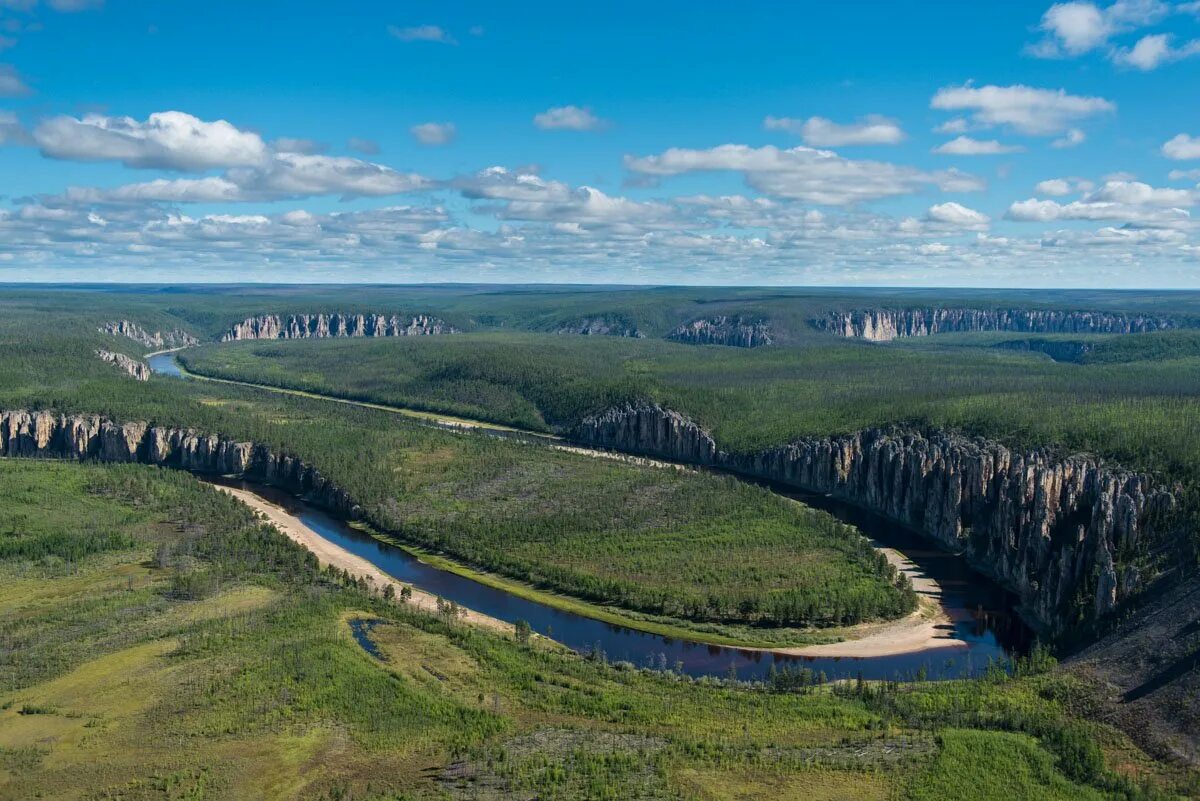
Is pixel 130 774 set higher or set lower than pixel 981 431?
lower

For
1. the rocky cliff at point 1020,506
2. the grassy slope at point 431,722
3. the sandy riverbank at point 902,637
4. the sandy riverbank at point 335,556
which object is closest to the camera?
the grassy slope at point 431,722

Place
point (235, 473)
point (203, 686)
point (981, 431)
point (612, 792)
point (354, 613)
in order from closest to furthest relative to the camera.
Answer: point (612, 792)
point (203, 686)
point (354, 613)
point (981, 431)
point (235, 473)

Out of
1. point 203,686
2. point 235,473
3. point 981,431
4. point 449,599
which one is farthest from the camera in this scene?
point 235,473

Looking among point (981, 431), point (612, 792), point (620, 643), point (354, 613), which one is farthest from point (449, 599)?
point (981, 431)

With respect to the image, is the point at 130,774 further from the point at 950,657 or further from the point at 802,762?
the point at 950,657

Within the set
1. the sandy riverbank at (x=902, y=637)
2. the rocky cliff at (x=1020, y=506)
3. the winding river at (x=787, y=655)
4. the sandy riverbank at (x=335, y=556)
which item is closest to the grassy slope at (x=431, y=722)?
the sandy riverbank at (x=335, y=556)

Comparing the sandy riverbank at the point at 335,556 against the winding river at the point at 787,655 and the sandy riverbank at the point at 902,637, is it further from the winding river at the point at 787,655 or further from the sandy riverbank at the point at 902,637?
the sandy riverbank at the point at 902,637

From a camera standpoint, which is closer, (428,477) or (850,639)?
(850,639)
